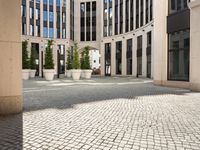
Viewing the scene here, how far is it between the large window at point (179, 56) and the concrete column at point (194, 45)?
103 cm

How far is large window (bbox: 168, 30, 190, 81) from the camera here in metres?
16.5

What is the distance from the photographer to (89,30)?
5728cm

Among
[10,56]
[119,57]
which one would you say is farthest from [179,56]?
[119,57]

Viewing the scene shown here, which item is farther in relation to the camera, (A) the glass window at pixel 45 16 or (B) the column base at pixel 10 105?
(A) the glass window at pixel 45 16

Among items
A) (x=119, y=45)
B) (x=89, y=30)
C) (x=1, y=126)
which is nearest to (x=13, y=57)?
(x=1, y=126)

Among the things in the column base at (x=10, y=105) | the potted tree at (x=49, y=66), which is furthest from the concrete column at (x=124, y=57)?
the column base at (x=10, y=105)

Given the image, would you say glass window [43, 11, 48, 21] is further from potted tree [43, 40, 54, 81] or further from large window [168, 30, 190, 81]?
large window [168, 30, 190, 81]

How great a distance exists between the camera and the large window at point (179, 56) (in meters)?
16.5

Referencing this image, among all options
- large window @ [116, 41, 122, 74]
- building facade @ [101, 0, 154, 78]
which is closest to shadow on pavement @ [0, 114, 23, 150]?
building facade @ [101, 0, 154, 78]

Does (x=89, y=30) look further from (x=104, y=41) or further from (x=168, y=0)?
(x=168, y=0)

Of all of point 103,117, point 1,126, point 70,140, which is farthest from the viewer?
point 103,117

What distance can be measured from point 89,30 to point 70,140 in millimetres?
53289

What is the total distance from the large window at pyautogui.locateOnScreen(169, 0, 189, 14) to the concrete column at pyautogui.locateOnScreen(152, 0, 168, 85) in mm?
415

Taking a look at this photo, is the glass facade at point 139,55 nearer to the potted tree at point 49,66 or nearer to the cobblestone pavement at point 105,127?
the potted tree at point 49,66
